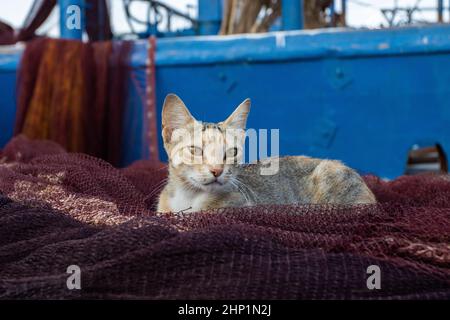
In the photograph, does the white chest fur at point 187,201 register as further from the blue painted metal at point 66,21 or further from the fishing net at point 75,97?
the blue painted metal at point 66,21

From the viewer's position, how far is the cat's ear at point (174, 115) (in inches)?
57.4

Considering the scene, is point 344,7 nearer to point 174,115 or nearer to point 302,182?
point 302,182

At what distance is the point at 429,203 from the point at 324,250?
2.05ft

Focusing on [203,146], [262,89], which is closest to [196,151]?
[203,146]

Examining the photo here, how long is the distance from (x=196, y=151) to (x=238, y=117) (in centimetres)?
16

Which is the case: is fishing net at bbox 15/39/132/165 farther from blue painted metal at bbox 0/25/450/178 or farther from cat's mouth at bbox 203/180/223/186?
cat's mouth at bbox 203/180/223/186

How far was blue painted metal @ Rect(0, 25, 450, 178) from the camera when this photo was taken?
9.72 ft

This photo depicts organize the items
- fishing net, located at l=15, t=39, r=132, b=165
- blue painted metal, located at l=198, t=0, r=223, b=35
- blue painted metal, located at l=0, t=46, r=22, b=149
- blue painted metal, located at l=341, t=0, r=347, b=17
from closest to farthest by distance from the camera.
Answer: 1. fishing net, located at l=15, t=39, r=132, b=165
2. blue painted metal, located at l=0, t=46, r=22, b=149
3. blue painted metal, located at l=198, t=0, r=223, b=35
4. blue painted metal, located at l=341, t=0, r=347, b=17

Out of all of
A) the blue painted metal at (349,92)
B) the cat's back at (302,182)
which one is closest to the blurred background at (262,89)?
the blue painted metal at (349,92)

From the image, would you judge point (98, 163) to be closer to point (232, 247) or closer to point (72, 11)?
point (232, 247)

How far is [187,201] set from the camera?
158 centimetres

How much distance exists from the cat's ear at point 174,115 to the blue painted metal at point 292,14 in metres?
2.24

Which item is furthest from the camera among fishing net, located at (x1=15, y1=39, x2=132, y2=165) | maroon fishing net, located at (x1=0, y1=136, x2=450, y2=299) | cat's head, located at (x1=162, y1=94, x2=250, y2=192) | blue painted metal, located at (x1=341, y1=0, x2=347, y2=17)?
blue painted metal, located at (x1=341, y1=0, x2=347, y2=17)

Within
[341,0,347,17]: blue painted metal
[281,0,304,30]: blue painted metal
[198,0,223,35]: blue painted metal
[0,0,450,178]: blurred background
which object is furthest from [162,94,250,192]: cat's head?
[341,0,347,17]: blue painted metal
